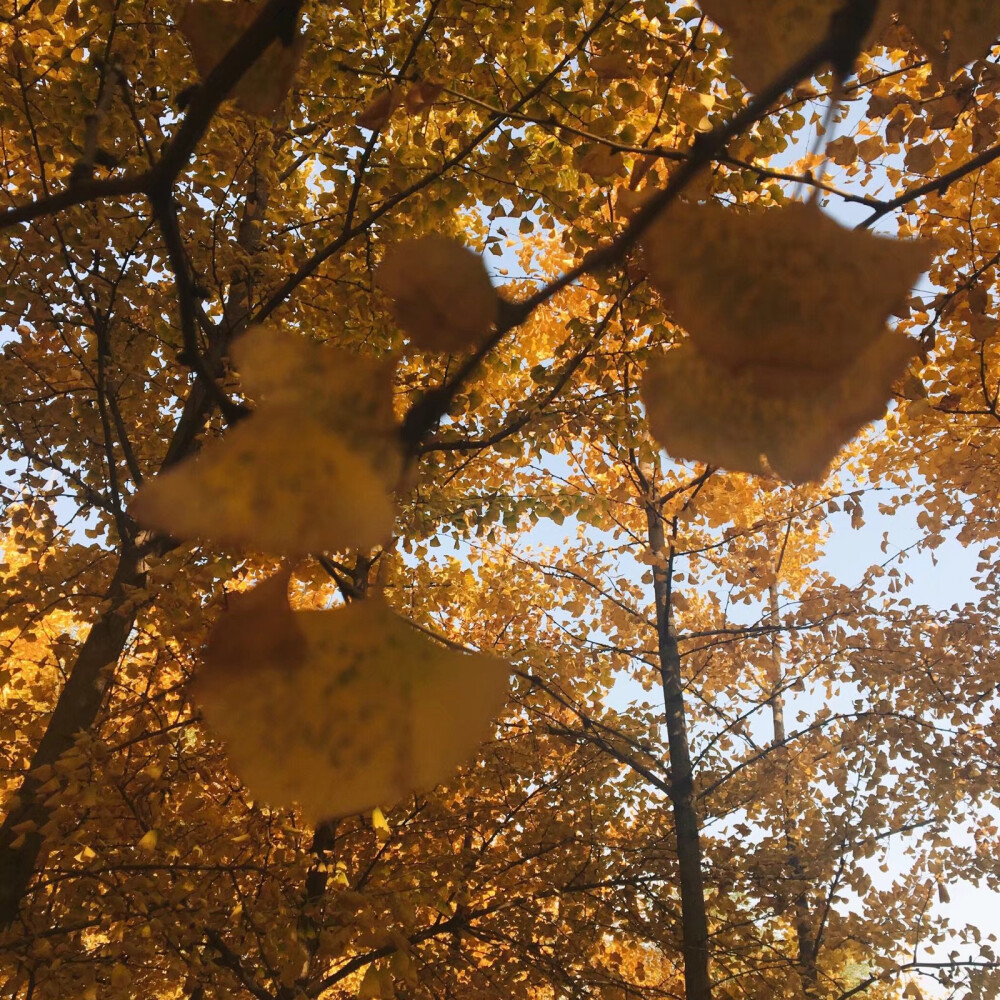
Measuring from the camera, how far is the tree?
1.27ft

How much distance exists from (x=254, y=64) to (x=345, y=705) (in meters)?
0.50

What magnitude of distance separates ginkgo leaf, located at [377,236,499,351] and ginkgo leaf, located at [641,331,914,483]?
0.38ft

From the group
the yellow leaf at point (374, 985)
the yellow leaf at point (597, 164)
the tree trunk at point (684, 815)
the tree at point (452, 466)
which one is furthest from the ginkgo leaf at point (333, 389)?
the tree trunk at point (684, 815)

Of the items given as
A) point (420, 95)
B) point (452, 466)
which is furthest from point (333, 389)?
point (452, 466)

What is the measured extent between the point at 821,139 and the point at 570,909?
4487 millimetres

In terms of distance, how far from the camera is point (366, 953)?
3658mm

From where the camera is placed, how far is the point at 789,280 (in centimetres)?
39

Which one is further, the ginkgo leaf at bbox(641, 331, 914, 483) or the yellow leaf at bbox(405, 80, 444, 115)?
the yellow leaf at bbox(405, 80, 444, 115)

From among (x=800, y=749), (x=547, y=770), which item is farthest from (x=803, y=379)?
(x=800, y=749)

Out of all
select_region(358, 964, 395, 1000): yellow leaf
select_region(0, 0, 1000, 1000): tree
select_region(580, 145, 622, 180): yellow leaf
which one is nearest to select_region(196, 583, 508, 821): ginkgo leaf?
select_region(0, 0, 1000, 1000): tree

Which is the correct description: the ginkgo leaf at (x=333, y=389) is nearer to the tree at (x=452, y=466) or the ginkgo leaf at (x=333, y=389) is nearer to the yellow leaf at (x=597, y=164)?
the tree at (x=452, y=466)

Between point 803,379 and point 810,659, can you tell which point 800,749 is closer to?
point 810,659

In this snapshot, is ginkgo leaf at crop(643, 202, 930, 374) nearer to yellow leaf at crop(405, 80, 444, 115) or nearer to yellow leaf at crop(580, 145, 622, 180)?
yellow leaf at crop(405, 80, 444, 115)

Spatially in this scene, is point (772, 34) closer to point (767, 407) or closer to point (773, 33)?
point (773, 33)
